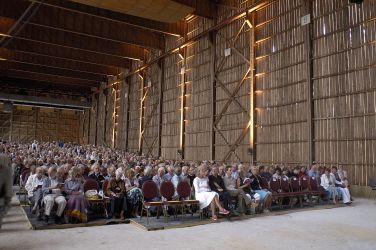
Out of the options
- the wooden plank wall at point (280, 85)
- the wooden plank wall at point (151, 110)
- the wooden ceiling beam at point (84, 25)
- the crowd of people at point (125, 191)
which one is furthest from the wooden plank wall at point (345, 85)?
the wooden plank wall at point (151, 110)

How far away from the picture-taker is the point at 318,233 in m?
6.09

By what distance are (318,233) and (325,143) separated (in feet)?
24.7

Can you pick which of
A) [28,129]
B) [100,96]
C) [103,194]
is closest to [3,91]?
[28,129]

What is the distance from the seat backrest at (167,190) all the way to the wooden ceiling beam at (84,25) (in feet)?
50.9

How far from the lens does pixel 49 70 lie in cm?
3105

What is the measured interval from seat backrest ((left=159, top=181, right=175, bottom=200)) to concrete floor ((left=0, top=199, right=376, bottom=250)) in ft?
3.96

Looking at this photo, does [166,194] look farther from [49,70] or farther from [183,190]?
[49,70]

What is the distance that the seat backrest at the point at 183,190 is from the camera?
791 cm

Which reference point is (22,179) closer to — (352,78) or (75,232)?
(75,232)

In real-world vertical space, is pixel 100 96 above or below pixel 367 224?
above

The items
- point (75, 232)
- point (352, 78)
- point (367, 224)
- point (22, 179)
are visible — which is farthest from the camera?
point (352, 78)

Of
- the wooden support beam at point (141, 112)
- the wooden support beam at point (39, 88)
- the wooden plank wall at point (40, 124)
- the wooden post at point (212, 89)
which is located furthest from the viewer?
the wooden plank wall at point (40, 124)

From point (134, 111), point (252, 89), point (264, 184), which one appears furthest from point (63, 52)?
point (264, 184)

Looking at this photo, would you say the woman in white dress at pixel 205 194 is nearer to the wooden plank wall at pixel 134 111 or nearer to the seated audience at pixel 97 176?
the seated audience at pixel 97 176
